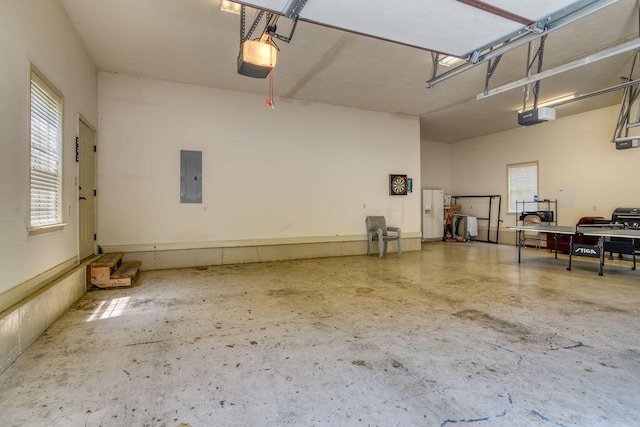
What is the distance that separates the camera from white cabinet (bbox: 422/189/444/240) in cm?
1022

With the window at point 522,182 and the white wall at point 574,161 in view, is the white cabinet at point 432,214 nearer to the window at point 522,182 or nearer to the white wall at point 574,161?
the white wall at point 574,161

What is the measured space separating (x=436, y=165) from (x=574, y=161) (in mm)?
4039

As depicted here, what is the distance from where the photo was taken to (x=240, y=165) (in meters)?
6.35

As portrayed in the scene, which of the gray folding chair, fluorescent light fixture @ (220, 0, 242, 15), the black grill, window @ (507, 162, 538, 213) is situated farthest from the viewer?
window @ (507, 162, 538, 213)

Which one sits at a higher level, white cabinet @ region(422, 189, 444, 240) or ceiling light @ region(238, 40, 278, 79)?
ceiling light @ region(238, 40, 278, 79)

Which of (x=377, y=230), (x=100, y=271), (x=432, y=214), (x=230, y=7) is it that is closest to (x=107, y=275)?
(x=100, y=271)

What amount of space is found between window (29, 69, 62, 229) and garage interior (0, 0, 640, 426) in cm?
13

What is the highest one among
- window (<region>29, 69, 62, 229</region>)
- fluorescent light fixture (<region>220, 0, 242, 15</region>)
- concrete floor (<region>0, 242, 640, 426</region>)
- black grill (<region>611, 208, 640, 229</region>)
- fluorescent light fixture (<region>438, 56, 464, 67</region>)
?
fluorescent light fixture (<region>438, 56, 464, 67</region>)

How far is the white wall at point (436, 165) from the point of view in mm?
11039

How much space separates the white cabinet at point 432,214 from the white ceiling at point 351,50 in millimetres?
3441

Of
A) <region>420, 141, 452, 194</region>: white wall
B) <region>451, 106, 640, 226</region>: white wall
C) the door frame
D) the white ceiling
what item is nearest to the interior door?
the door frame

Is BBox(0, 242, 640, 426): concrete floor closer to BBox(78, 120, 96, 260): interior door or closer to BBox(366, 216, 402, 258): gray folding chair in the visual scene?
BBox(78, 120, 96, 260): interior door

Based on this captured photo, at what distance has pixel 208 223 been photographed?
609cm

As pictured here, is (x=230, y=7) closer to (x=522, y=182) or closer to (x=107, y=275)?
(x=107, y=275)
